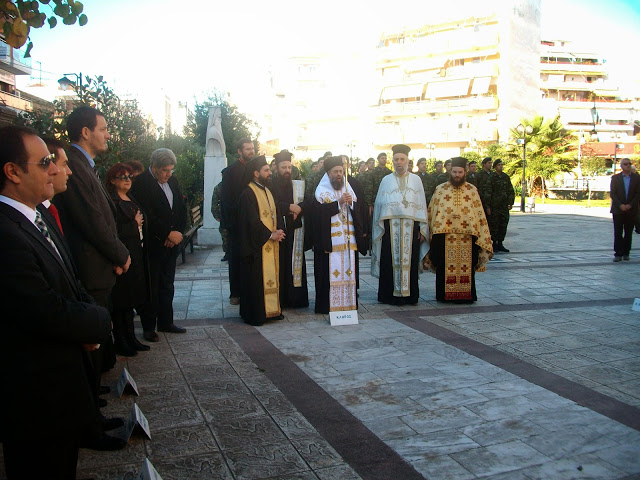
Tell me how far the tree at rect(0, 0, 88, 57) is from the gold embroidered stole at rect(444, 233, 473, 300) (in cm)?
549

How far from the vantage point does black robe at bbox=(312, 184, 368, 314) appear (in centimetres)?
695

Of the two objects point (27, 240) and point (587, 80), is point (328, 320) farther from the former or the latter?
point (587, 80)

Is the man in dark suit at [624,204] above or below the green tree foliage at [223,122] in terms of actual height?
below

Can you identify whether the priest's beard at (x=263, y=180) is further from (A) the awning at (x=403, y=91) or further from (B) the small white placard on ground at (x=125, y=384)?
(A) the awning at (x=403, y=91)

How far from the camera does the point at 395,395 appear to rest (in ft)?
14.4

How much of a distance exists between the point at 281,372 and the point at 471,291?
3.69 meters

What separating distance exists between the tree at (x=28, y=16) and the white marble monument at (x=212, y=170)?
10.7 metres

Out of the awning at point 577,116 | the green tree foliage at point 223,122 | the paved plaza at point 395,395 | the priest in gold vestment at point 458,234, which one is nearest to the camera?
the paved plaza at point 395,395

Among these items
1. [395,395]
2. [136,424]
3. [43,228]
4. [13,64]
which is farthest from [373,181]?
[13,64]

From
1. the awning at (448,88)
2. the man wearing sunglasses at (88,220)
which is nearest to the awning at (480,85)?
the awning at (448,88)

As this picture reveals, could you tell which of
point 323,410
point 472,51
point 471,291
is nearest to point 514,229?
point 471,291

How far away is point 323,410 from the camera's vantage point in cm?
411

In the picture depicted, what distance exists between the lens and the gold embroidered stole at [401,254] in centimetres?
755

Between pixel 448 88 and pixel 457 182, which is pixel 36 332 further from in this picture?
pixel 448 88
